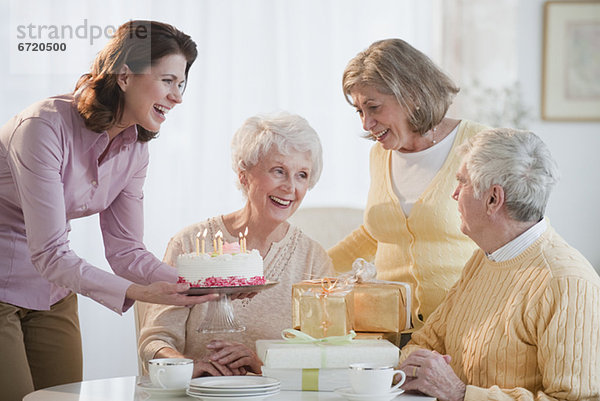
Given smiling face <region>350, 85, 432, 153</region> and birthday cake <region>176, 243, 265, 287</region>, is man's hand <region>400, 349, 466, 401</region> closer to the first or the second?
birthday cake <region>176, 243, 265, 287</region>

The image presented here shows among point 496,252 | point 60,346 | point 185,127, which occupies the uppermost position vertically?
point 185,127

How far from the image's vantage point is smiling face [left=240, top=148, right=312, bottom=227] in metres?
2.33

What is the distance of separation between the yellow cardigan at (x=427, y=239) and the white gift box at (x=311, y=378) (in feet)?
2.20

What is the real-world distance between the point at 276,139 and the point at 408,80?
44cm

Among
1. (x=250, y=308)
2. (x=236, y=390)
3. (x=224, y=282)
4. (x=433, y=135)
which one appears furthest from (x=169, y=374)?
(x=433, y=135)

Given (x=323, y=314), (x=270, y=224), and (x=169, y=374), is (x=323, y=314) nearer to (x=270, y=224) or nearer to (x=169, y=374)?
(x=169, y=374)

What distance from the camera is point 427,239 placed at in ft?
7.55

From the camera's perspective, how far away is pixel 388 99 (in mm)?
2324

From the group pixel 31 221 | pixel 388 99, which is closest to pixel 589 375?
pixel 388 99

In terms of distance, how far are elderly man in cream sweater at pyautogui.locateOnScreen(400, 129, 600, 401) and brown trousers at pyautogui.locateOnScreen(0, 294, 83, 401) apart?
3.23 feet

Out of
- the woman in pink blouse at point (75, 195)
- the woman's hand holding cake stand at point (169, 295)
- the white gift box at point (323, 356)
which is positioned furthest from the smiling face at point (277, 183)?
the white gift box at point (323, 356)

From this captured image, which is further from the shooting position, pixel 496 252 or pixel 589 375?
pixel 496 252

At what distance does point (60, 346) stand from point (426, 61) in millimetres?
1389

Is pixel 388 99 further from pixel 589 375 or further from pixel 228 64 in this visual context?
pixel 228 64
